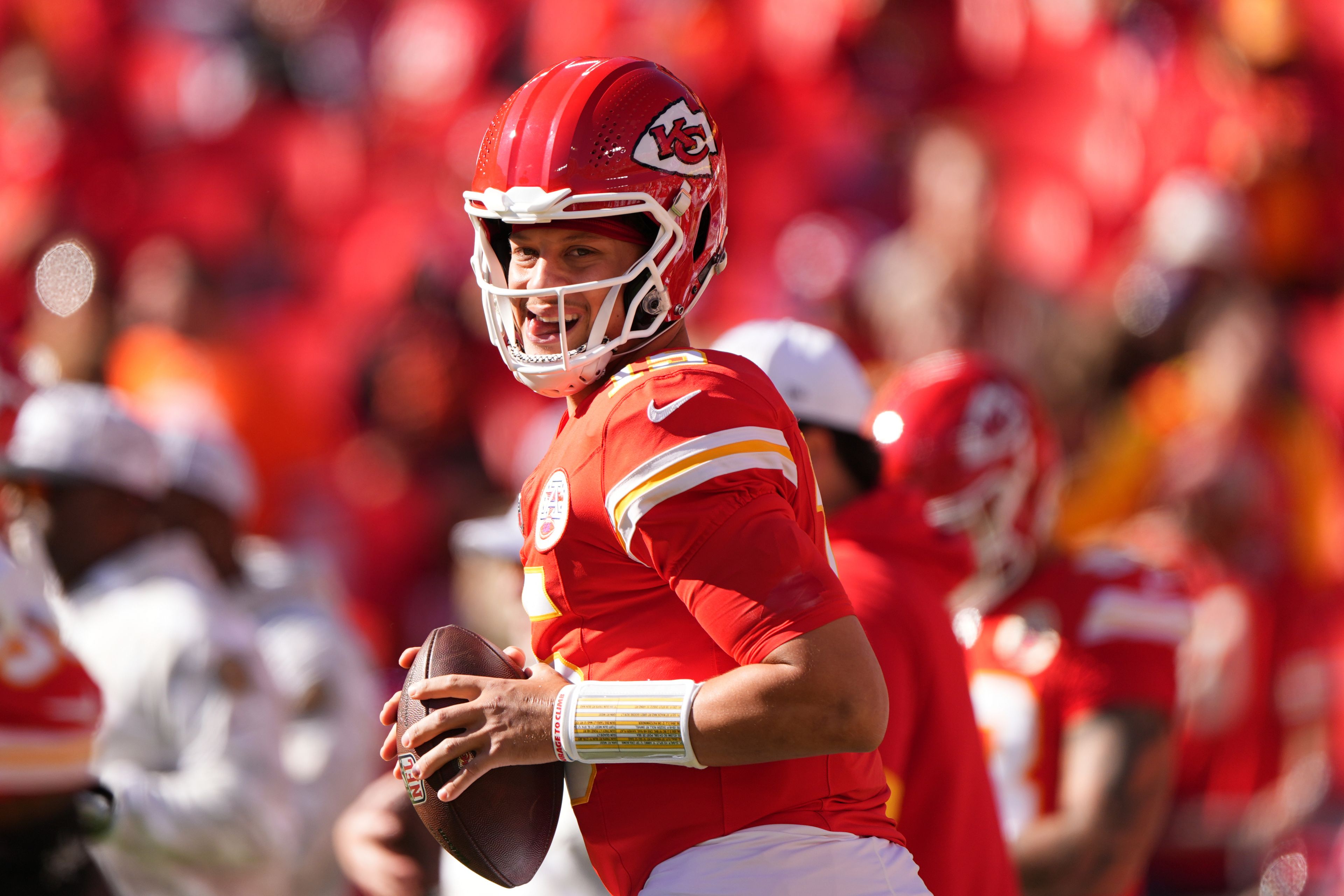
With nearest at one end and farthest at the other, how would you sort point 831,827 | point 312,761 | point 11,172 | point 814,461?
1. point 831,827
2. point 814,461
3. point 312,761
4. point 11,172

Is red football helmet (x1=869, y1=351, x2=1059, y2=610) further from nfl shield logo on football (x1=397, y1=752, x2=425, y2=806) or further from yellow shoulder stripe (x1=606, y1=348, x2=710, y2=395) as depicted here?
nfl shield logo on football (x1=397, y1=752, x2=425, y2=806)

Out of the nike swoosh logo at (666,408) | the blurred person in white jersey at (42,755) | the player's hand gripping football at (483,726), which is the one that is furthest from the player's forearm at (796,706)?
the blurred person in white jersey at (42,755)

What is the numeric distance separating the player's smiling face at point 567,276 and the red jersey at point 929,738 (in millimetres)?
1043

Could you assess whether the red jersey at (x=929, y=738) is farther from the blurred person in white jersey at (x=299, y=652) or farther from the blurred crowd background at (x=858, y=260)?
the blurred person in white jersey at (x=299, y=652)

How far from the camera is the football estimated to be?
7.99ft

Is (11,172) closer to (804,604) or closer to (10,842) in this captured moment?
(10,842)

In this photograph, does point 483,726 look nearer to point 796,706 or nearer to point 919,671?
point 796,706

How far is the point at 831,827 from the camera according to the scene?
248 cm

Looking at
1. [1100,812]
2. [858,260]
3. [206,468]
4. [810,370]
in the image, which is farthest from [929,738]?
[858,260]

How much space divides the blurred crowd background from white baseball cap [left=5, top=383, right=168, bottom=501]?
1257 millimetres

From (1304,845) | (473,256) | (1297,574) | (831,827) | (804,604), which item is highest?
(473,256)

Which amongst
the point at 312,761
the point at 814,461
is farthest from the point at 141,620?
the point at 814,461

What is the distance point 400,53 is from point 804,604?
10.7m

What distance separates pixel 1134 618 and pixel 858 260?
16.3ft
